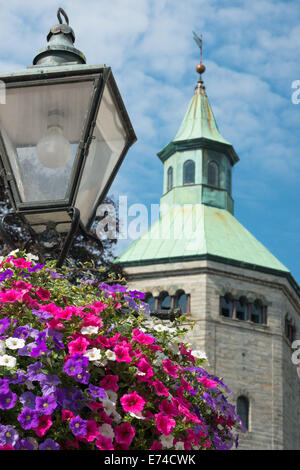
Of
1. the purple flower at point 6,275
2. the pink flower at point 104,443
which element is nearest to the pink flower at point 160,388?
the pink flower at point 104,443

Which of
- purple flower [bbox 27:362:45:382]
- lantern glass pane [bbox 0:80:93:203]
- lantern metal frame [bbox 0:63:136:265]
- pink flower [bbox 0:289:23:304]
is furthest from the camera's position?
lantern glass pane [bbox 0:80:93:203]

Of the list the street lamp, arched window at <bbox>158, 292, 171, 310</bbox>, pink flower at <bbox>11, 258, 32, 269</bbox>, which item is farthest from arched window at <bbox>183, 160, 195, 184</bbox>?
pink flower at <bbox>11, 258, 32, 269</bbox>

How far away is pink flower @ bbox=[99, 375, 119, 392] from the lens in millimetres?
3652

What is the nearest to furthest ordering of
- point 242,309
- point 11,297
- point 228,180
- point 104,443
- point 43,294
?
point 104,443
point 11,297
point 43,294
point 242,309
point 228,180

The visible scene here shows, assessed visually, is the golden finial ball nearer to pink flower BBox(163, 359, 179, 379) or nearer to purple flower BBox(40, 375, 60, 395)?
pink flower BBox(163, 359, 179, 379)

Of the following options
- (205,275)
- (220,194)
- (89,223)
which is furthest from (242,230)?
(89,223)

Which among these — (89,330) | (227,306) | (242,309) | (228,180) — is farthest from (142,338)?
(228,180)

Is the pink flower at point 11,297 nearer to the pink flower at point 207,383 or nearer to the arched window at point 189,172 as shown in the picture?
the pink flower at point 207,383

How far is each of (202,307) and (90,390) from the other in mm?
33532

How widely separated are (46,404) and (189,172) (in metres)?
41.9

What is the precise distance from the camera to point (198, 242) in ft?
128

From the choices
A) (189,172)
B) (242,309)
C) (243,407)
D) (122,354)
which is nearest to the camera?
(122,354)

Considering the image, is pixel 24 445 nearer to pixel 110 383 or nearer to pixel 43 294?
pixel 110 383
